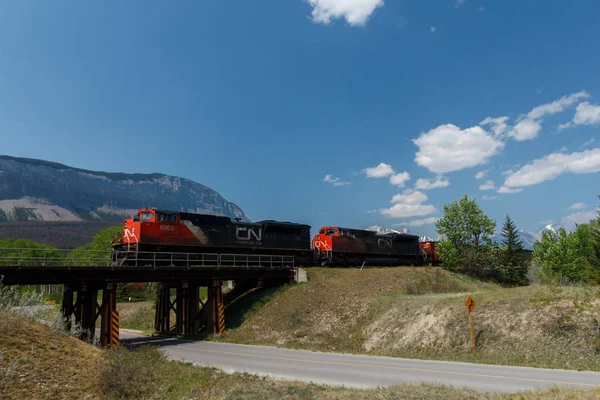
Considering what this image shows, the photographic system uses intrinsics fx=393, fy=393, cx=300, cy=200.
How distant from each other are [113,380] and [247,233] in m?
25.9

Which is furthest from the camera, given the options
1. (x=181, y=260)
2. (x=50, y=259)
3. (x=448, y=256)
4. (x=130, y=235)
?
(x=448, y=256)

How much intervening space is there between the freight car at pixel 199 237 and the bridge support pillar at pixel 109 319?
8.17 ft

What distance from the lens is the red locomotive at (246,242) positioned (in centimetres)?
3125

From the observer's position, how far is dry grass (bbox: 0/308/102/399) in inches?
437

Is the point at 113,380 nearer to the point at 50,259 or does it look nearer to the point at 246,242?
the point at 50,259

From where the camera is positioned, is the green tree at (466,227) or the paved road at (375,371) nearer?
the paved road at (375,371)

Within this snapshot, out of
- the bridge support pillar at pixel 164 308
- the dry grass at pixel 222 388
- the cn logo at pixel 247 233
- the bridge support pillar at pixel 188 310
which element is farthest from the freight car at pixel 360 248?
the dry grass at pixel 222 388

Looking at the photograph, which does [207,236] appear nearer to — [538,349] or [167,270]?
[167,270]

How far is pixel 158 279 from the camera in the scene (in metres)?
27.6

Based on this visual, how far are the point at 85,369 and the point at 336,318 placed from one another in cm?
1970

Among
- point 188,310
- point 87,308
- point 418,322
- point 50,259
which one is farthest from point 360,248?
point 50,259

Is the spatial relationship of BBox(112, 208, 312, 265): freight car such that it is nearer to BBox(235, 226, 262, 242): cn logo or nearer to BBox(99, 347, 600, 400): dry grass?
BBox(235, 226, 262, 242): cn logo

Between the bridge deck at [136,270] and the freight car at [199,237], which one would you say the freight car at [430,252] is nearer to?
the freight car at [199,237]

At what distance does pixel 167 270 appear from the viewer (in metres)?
27.9
